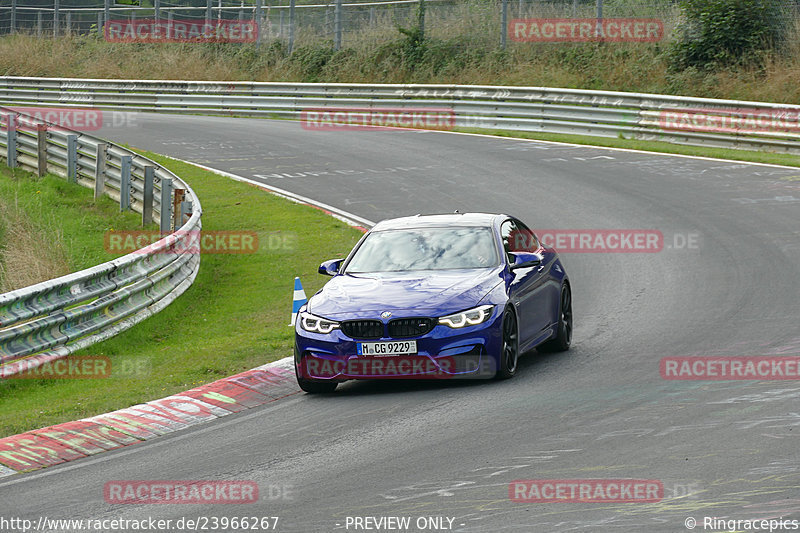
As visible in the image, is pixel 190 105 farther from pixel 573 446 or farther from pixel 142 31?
pixel 573 446

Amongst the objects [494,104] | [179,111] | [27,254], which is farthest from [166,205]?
[179,111]

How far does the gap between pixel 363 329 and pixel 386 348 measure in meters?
0.28

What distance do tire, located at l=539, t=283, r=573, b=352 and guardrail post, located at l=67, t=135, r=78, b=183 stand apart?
14429 millimetres

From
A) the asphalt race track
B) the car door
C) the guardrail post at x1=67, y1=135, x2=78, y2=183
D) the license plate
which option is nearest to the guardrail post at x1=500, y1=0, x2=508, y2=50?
the guardrail post at x1=67, y1=135, x2=78, y2=183

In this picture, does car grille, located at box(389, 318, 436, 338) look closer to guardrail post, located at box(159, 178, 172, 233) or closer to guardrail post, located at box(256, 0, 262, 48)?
guardrail post, located at box(159, 178, 172, 233)

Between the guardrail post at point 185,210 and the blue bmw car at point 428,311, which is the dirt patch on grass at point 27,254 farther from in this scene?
the blue bmw car at point 428,311

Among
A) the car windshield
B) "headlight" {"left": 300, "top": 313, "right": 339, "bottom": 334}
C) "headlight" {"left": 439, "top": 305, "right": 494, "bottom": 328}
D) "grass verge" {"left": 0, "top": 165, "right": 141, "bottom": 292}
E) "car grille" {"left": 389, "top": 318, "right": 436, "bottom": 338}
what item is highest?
the car windshield

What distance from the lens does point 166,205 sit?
723 inches

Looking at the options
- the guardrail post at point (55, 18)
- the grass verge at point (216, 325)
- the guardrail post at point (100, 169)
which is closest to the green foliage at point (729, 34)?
the grass verge at point (216, 325)

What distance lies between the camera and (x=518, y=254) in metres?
11.3

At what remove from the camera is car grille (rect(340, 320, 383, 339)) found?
399 inches

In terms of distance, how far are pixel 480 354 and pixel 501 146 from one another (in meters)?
18.9

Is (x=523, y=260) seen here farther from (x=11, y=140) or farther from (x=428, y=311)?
(x=11, y=140)

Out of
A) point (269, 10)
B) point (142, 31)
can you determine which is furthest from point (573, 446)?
point (142, 31)
